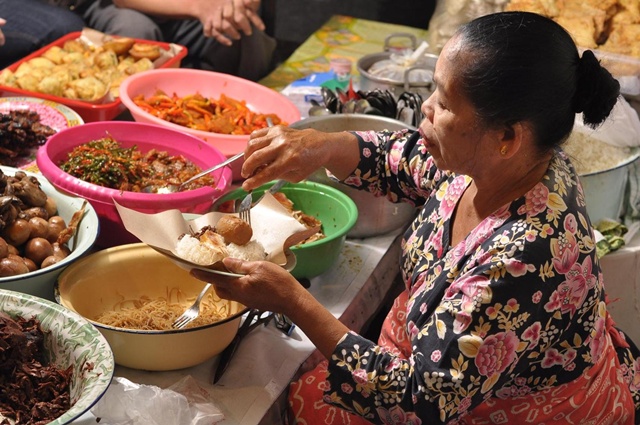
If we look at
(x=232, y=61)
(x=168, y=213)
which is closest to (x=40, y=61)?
(x=232, y=61)

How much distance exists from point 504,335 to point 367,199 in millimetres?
1039

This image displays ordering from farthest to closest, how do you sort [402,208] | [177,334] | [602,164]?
[602,164], [402,208], [177,334]

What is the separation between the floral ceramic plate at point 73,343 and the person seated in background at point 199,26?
8.00 ft

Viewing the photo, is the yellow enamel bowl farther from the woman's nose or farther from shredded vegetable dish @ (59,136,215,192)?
the woman's nose

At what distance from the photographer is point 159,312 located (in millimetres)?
2014

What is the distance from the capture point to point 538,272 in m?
1.64

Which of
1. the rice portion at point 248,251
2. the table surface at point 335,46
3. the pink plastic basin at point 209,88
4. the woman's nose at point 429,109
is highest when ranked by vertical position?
the woman's nose at point 429,109

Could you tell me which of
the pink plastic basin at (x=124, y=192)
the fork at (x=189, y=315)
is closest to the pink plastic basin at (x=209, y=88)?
the pink plastic basin at (x=124, y=192)

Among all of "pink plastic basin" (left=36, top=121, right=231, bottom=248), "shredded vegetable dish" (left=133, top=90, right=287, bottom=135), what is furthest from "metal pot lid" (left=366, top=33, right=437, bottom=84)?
"pink plastic basin" (left=36, top=121, right=231, bottom=248)

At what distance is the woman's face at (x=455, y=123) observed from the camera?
1.67 m

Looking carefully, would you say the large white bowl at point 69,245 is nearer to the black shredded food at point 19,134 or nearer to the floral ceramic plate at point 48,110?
the black shredded food at point 19,134

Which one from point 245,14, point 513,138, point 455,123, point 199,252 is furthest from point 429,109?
point 245,14

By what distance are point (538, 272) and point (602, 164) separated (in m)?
1.59

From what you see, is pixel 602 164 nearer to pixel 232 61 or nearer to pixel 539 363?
pixel 539 363
